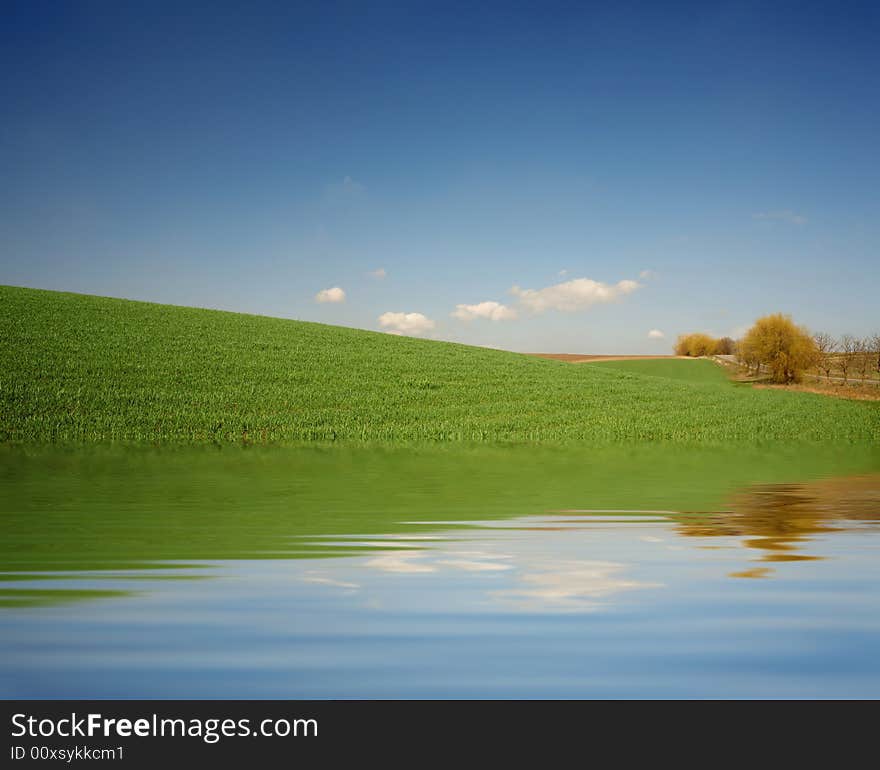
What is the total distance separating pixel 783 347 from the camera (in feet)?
284

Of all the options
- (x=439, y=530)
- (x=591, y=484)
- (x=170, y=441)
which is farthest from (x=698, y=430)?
(x=439, y=530)

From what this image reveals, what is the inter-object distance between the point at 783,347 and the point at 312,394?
217 ft

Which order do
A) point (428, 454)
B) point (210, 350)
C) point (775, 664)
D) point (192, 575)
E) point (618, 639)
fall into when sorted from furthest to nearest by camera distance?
point (210, 350) → point (428, 454) → point (192, 575) → point (618, 639) → point (775, 664)

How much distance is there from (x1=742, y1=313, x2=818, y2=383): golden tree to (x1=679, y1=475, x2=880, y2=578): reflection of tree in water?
76.6m

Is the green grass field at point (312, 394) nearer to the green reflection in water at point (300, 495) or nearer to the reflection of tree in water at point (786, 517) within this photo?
the green reflection in water at point (300, 495)

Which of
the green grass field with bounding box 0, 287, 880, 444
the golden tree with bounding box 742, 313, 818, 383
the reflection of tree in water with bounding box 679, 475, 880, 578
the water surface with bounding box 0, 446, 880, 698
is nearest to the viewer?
the water surface with bounding box 0, 446, 880, 698

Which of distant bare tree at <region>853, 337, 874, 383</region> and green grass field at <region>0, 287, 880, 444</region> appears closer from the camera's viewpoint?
green grass field at <region>0, 287, 880, 444</region>

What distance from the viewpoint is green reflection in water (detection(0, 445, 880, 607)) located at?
8.08 metres

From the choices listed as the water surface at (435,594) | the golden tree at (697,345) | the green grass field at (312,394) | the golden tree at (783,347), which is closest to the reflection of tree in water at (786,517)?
the water surface at (435,594)

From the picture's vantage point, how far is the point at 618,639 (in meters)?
4.90

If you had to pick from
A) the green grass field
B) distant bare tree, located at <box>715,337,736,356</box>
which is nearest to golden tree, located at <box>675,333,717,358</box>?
distant bare tree, located at <box>715,337,736,356</box>

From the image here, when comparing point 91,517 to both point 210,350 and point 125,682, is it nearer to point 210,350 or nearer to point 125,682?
point 125,682

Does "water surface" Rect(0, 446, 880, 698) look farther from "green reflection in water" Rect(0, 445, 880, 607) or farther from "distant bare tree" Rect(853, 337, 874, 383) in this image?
"distant bare tree" Rect(853, 337, 874, 383)
